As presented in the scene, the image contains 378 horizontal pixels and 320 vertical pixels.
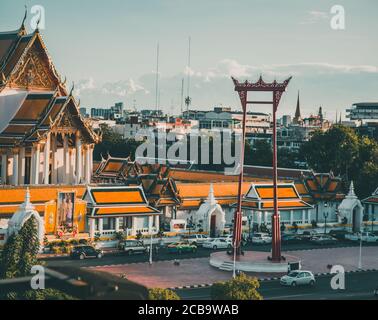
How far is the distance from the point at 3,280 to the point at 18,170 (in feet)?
92.0

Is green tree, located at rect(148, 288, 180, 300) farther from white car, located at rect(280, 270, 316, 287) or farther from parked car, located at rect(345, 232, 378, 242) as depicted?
parked car, located at rect(345, 232, 378, 242)

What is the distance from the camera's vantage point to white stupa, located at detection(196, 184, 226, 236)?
57.8 m

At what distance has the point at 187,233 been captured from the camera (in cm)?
5606

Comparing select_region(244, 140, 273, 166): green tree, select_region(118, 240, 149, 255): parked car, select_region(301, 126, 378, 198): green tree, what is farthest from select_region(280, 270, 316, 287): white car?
select_region(244, 140, 273, 166): green tree

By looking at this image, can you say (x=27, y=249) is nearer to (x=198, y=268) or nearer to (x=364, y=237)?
(x=198, y=268)

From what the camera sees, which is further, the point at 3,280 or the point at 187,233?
the point at 187,233

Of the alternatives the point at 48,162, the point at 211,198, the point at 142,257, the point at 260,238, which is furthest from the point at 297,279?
the point at 48,162

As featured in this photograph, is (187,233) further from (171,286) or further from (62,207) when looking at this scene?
(171,286)

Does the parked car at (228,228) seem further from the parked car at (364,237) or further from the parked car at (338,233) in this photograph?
the parked car at (364,237)

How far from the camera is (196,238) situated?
178 ft

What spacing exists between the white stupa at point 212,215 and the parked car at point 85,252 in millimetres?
11784

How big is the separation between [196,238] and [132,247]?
6549 millimetres

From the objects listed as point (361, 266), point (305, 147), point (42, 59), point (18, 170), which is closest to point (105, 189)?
point (18, 170)

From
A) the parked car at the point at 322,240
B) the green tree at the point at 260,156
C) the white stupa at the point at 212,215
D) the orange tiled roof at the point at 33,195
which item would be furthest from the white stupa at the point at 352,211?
the green tree at the point at 260,156
